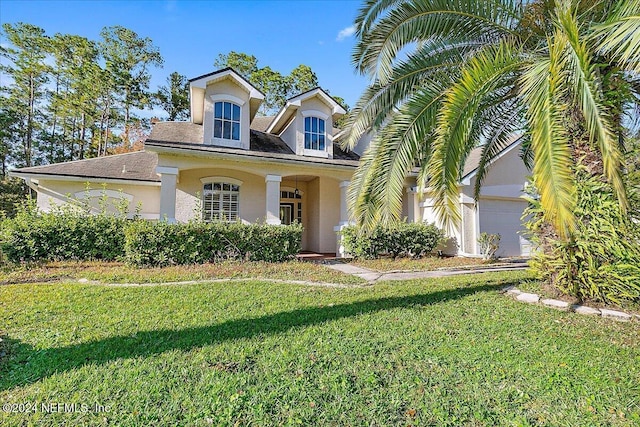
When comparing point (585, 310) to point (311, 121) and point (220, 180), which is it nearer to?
point (311, 121)

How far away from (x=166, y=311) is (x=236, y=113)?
9.80 m

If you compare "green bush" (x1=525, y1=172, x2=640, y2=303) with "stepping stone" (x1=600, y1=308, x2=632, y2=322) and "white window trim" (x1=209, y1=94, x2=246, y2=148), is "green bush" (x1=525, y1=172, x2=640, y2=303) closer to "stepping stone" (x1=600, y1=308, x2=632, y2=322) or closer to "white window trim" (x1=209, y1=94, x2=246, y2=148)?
"stepping stone" (x1=600, y1=308, x2=632, y2=322)

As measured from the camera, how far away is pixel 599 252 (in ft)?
18.2

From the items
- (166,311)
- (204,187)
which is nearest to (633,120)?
(166,311)

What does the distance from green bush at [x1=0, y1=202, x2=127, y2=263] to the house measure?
161 cm

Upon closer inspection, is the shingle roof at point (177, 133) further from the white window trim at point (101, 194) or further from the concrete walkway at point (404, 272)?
the concrete walkway at point (404, 272)

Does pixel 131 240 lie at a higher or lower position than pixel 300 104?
lower

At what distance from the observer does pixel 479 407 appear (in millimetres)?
2842

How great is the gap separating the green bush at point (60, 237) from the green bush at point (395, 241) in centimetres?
819

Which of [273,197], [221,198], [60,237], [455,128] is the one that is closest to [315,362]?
[455,128]

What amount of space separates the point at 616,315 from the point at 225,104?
13.4 meters

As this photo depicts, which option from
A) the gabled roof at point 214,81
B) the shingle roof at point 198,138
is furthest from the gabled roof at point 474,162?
the gabled roof at point 214,81

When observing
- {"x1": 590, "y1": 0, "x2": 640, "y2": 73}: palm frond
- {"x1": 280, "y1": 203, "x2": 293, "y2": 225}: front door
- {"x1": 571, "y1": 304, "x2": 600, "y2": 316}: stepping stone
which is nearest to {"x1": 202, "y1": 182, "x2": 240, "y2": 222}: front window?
{"x1": 280, "y1": 203, "x2": 293, "y2": 225}: front door

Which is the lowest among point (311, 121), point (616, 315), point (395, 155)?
point (616, 315)
